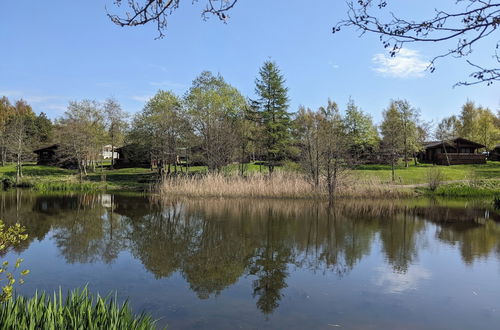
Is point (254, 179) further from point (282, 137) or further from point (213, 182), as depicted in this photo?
point (282, 137)

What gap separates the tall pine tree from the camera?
3356cm

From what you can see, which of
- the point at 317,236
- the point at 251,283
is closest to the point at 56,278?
the point at 251,283

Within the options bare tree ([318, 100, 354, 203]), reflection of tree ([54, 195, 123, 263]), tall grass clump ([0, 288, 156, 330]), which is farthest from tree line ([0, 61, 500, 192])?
tall grass clump ([0, 288, 156, 330])

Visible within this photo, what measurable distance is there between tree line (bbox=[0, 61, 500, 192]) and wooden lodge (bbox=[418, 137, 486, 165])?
5.58 feet

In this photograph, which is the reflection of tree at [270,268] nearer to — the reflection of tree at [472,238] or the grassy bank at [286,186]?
the reflection of tree at [472,238]

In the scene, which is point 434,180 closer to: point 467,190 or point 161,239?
point 467,190

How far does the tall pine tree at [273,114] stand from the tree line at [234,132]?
9 centimetres

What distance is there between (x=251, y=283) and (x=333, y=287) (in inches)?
64.9

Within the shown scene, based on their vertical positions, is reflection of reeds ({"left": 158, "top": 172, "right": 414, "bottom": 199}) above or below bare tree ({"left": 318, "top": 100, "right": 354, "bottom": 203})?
below

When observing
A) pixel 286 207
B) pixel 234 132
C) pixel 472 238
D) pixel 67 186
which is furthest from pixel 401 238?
pixel 67 186

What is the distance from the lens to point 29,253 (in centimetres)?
1057

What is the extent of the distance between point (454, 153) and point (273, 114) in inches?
1037

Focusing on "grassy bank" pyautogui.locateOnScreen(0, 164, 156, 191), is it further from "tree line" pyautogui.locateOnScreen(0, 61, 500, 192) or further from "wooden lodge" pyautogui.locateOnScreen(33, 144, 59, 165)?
"wooden lodge" pyautogui.locateOnScreen(33, 144, 59, 165)

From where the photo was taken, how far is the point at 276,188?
22.9 m
